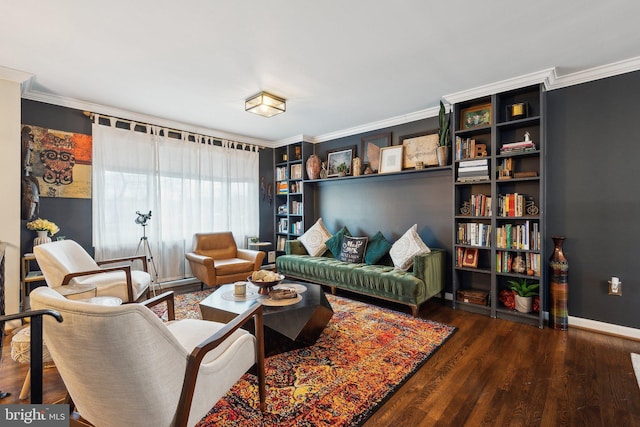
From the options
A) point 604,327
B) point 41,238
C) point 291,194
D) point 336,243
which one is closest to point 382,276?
point 336,243

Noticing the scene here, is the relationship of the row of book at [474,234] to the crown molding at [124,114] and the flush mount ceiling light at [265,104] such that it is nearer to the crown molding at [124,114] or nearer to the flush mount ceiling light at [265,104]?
the flush mount ceiling light at [265,104]

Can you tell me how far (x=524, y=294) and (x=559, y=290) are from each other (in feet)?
1.00

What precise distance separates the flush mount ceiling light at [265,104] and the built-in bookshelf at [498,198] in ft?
6.94

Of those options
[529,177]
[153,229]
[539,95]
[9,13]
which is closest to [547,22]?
[539,95]

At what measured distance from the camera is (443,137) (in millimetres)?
3709

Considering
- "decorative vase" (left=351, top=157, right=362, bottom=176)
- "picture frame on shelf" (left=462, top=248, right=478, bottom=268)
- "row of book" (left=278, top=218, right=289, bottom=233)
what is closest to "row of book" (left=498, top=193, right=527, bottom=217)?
"picture frame on shelf" (left=462, top=248, right=478, bottom=268)

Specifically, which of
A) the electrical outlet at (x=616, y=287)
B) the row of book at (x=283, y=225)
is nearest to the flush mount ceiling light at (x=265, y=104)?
the row of book at (x=283, y=225)

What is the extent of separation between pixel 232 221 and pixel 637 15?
5184 millimetres

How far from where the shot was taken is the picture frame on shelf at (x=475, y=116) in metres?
3.45

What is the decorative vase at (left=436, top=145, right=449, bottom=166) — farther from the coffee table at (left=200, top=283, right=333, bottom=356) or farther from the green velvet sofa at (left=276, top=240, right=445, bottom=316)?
the coffee table at (left=200, top=283, right=333, bottom=356)

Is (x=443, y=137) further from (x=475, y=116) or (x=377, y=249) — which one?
(x=377, y=249)

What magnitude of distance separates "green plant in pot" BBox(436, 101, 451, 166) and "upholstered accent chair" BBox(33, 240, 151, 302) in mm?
3732

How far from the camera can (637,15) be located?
2084 millimetres

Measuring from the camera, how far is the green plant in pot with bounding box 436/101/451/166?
12.1 ft
